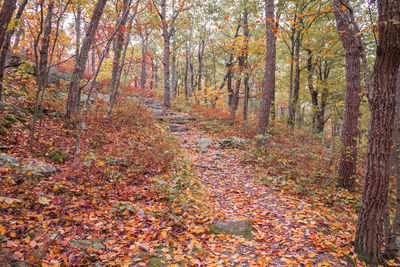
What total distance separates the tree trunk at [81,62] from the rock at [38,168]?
3.27 m

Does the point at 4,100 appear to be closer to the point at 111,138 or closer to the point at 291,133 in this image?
the point at 111,138

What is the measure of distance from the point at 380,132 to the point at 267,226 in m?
2.57

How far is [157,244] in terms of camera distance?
3.42 metres

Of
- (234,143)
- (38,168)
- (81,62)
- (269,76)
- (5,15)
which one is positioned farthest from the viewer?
(234,143)

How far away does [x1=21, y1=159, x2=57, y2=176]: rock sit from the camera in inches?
169

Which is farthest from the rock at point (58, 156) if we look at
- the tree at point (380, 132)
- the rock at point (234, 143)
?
the tree at point (380, 132)

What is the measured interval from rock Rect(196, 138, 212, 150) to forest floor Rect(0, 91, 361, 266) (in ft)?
8.92

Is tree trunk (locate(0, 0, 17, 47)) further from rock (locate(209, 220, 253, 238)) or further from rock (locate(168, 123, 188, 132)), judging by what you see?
rock (locate(168, 123, 188, 132))

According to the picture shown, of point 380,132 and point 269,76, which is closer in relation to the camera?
point 380,132

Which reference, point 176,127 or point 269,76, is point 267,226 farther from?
point 176,127

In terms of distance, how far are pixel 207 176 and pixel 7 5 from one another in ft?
19.5

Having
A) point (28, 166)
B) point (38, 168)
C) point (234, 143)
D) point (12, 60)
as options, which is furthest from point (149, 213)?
point (12, 60)

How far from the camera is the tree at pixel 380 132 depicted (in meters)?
2.92

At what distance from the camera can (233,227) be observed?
4.17 metres
